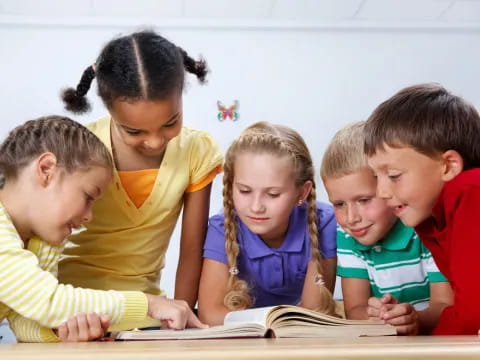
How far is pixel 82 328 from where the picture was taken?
0.93m

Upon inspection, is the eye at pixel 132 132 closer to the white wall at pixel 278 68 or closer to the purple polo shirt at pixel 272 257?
the purple polo shirt at pixel 272 257

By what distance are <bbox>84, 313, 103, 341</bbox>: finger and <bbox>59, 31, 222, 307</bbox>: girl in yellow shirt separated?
549 millimetres

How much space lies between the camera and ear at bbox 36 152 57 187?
117 cm

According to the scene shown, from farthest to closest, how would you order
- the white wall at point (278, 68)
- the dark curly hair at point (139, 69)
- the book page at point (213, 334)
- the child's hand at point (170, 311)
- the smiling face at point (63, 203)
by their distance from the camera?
the white wall at point (278, 68) < the dark curly hair at point (139, 69) < the smiling face at point (63, 203) < the child's hand at point (170, 311) < the book page at point (213, 334)

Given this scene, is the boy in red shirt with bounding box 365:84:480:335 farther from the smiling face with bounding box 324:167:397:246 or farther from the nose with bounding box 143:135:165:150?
the nose with bounding box 143:135:165:150

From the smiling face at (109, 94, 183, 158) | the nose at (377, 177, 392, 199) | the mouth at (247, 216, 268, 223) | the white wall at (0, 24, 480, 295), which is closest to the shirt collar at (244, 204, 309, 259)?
the mouth at (247, 216, 268, 223)

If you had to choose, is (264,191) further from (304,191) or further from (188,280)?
(188,280)

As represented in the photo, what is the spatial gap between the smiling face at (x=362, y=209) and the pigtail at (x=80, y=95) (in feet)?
2.08

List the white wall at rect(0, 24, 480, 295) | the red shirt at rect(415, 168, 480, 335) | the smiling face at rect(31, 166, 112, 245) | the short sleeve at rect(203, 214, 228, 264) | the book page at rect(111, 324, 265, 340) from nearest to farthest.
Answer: the book page at rect(111, 324, 265, 340), the red shirt at rect(415, 168, 480, 335), the smiling face at rect(31, 166, 112, 245), the short sleeve at rect(203, 214, 228, 264), the white wall at rect(0, 24, 480, 295)

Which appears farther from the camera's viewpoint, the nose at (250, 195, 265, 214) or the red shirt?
the nose at (250, 195, 265, 214)

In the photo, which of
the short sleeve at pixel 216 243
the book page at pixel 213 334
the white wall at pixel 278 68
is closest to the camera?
the book page at pixel 213 334

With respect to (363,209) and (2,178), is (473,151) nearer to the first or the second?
(363,209)

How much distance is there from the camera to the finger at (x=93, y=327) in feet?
3.04

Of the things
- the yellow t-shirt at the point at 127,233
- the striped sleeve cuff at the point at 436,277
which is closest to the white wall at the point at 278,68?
the yellow t-shirt at the point at 127,233
